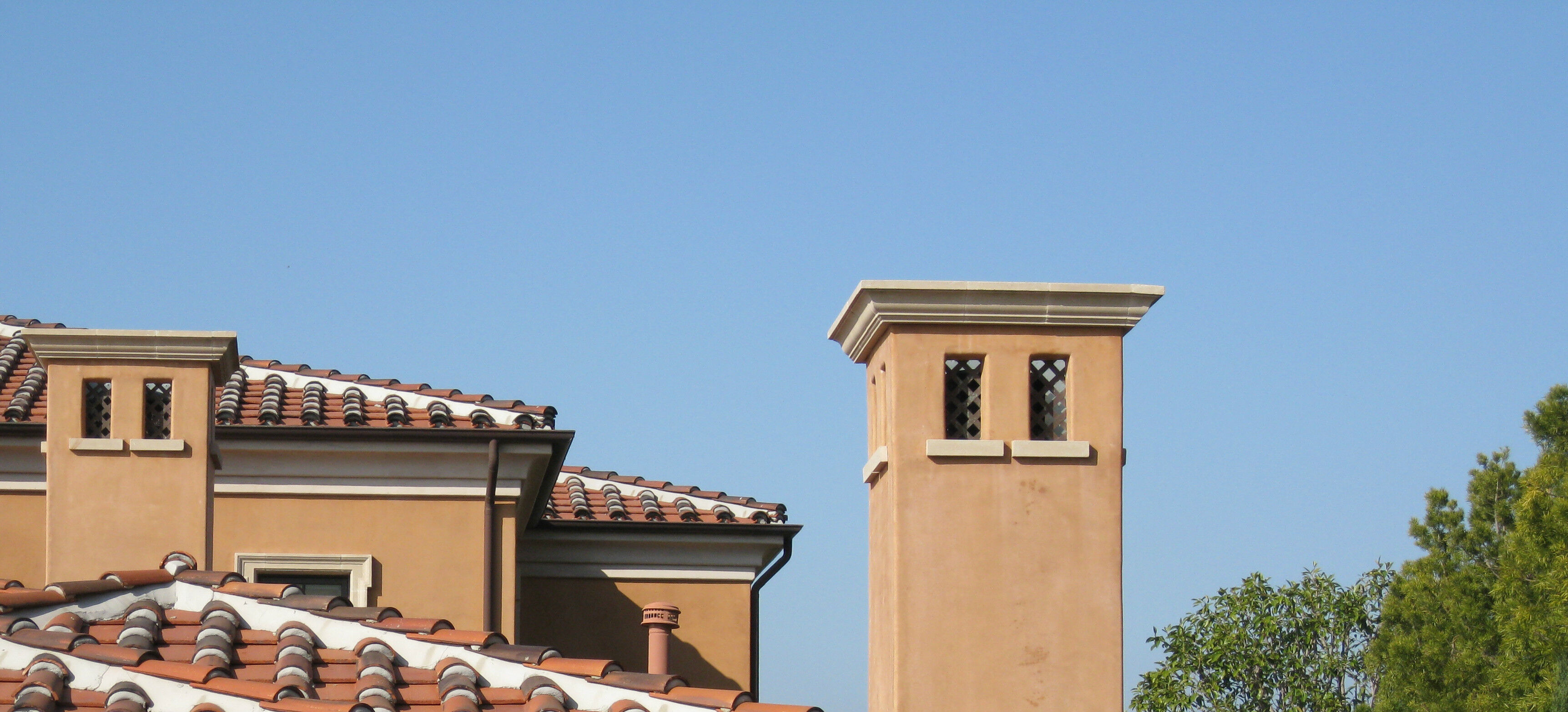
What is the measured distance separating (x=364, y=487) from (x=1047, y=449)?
27.4ft

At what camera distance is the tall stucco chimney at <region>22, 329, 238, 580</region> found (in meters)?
9.45

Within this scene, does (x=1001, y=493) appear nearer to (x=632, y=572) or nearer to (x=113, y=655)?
(x=113, y=655)

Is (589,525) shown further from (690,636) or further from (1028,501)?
(1028,501)

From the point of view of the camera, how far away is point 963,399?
23.6ft

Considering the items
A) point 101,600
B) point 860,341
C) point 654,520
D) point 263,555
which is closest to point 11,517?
point 263,555

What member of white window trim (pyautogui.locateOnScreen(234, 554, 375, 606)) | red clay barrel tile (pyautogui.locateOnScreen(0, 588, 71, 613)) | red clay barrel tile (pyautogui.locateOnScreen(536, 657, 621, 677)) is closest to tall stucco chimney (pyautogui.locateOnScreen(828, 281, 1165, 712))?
red clay barrel tile (pyautogui.locateOnScreen(536, 657, 621, 677))

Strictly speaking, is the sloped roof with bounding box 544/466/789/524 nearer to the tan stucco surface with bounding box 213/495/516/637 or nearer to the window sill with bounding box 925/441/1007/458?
the tan stucco surface with bounding box 213/495/516/637

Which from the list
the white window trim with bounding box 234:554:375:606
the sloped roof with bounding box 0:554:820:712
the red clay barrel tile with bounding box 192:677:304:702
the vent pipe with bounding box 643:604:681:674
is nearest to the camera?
the red clay barrel tile with bounding box 192:677:304:702

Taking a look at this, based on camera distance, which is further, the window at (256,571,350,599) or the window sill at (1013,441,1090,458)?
the window at (256,571,350,599)

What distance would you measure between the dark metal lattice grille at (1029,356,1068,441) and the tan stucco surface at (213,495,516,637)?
7.64 m

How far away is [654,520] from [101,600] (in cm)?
795

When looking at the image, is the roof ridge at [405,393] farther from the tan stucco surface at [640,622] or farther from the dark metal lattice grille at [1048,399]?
the dark metal lattice grille at [1048,399]

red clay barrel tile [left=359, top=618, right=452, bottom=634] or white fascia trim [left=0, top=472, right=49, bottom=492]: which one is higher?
white fascia trim [left=0, top=472, right=49, bottom=492]

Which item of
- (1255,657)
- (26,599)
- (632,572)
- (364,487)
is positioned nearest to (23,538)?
(364,487)
